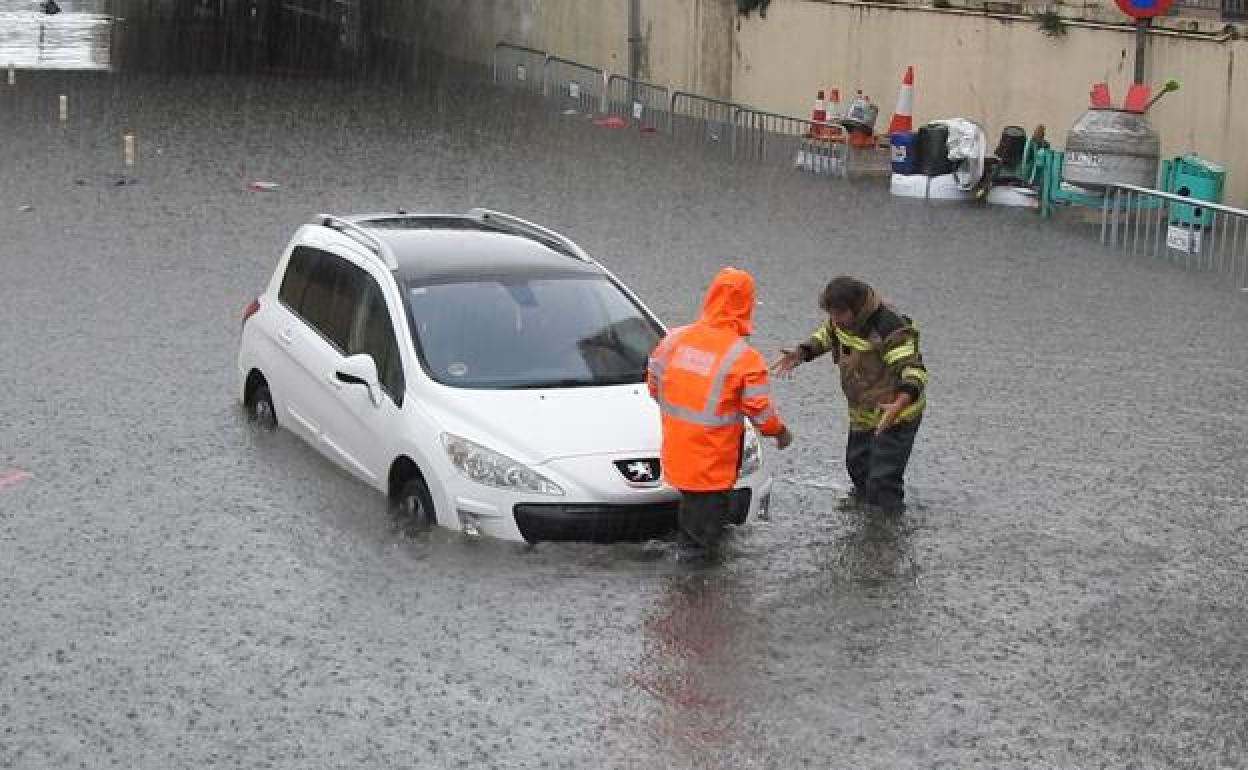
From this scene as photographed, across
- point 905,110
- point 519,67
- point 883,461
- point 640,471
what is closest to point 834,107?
point 905,110

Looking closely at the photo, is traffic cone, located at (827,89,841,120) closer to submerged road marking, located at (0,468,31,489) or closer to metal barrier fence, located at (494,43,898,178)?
metal barrier fence, located at (494,43,898,178)

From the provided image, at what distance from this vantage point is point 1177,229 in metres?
21.8

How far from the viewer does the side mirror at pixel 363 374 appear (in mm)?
11344

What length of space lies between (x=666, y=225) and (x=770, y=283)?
4.01 meters

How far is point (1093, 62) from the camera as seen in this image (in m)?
27.8

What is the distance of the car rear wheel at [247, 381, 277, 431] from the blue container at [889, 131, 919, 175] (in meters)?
14.8

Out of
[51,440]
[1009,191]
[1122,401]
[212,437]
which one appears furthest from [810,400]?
[1009,191]

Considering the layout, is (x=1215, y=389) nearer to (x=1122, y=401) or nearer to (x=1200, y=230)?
(x=1122, y=401)

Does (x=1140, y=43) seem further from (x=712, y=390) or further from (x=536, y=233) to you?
(x=712, y=390)

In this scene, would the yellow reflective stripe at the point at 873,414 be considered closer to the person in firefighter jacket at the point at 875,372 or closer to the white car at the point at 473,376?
the person in firefighter jacket at the point at 875,372

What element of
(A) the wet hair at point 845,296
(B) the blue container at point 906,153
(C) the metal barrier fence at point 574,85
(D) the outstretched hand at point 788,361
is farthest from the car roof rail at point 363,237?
(C) the metal barrier fence at point 574,85

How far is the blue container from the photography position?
26766 millimetres

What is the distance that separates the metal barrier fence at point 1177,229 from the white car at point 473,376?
994cm

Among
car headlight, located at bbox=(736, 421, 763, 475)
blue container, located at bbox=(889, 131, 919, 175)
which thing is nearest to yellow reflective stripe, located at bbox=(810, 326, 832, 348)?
car headlight, located at bbox=(736, 421, 763, 475)
